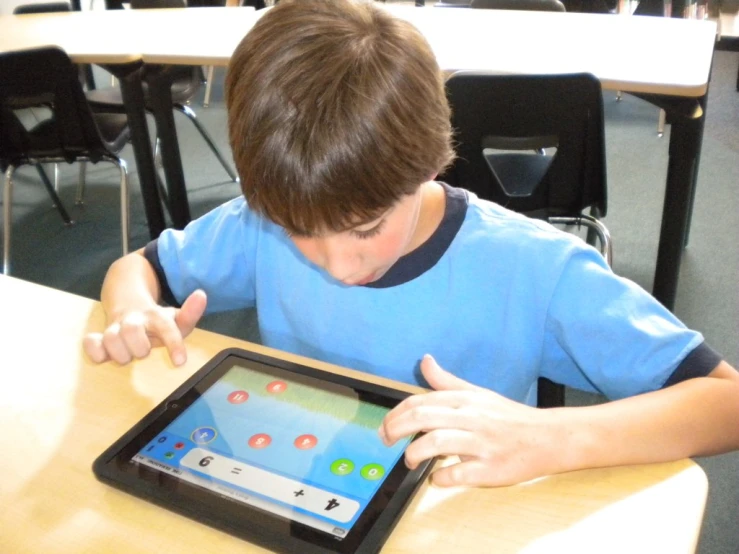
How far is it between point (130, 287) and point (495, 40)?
1417mm

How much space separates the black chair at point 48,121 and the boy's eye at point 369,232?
155 cm

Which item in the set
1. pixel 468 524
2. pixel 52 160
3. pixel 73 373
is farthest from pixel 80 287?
pixel 468 524

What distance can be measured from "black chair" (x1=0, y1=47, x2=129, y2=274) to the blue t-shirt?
1209 mm

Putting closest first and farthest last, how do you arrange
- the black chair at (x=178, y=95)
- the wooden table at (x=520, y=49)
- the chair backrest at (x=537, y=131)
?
the chair backrest at (x=537, y=131), the wooden table at (x=520, y=49), the black chair at (x=178, y=95)

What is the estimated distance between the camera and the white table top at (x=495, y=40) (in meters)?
1.50

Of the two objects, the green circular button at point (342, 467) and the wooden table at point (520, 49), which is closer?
the green circular button at point (342, 467)

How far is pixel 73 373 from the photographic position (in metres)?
0.67

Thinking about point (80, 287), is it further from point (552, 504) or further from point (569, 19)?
point (552, 504)

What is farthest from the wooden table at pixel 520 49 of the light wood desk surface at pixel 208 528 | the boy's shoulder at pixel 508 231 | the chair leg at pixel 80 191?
the light wood desk surface at pixel 208 528

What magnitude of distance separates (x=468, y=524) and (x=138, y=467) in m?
0.27

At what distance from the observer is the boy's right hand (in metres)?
0.67

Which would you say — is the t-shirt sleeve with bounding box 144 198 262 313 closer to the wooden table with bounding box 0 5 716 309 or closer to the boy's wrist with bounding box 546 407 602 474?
the boy's wrist with bounding box 546 407 602 474

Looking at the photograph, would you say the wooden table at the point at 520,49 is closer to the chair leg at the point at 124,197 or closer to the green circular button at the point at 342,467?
the chair leg at the point at 124,197

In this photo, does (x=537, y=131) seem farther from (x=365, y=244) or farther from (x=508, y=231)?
(x=365, y=244)
